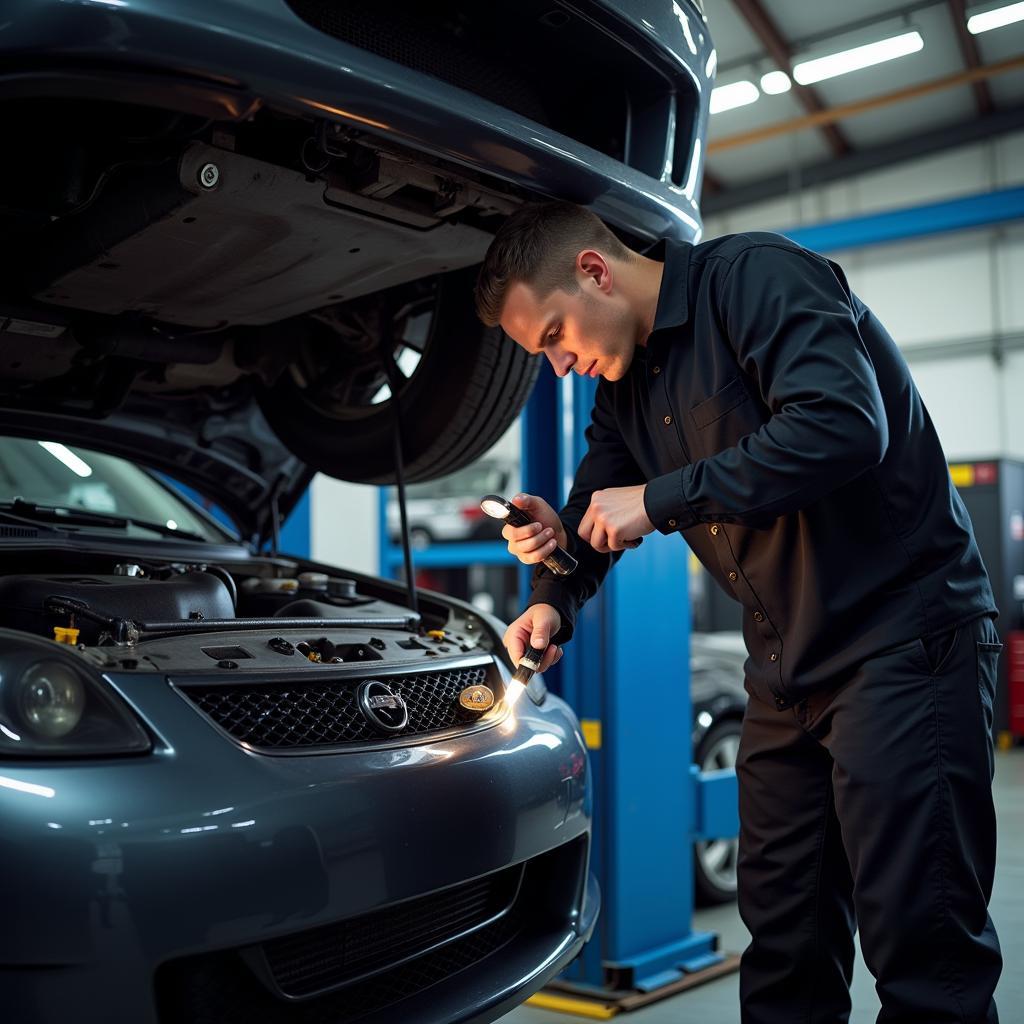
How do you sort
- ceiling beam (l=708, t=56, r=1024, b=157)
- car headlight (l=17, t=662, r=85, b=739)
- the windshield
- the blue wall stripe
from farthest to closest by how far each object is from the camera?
ceiling beam (l=708, t=56, r=1024, b=157) < the blue wall stripe < the windshield < car headlight (l=17, t=662, r=85, b=739)

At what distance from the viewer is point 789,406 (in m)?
1.34

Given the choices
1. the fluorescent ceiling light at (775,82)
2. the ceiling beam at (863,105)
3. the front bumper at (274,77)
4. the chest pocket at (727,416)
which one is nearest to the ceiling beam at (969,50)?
the ceiling beam at (863,105)

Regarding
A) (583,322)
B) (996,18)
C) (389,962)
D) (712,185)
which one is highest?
(712,185)

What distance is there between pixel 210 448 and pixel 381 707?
1.32m

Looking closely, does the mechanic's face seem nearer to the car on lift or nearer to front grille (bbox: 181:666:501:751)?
the car on lift

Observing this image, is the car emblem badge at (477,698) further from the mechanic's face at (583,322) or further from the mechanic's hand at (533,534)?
the mechanic's face at (583,322)

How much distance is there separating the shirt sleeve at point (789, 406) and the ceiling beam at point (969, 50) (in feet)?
26.6

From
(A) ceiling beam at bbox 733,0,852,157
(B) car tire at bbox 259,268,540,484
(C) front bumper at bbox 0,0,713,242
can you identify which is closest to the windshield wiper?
(B) car tire at bbox 259,268,540,484

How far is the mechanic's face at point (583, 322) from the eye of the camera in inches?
62.7

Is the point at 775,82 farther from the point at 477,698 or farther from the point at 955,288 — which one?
the point at 477,698

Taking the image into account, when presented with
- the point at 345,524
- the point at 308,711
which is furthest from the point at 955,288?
the point at 308,711

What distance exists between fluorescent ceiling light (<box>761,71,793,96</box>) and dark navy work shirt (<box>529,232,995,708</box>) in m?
8.46

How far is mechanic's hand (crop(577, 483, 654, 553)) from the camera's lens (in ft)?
4.75

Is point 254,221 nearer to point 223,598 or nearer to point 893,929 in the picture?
point 223,598
